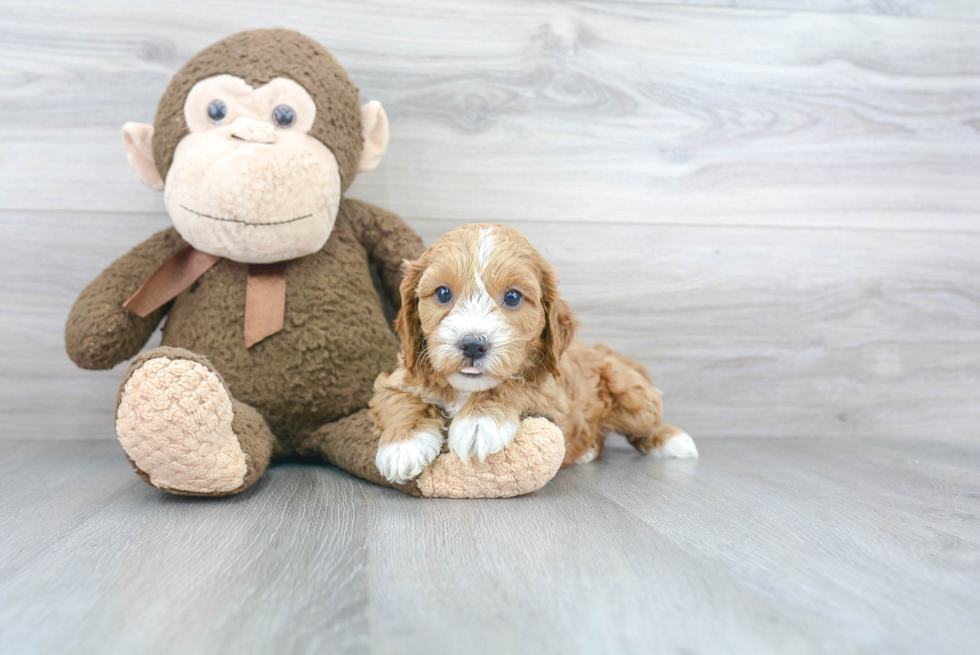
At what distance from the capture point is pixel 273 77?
4.42 ft

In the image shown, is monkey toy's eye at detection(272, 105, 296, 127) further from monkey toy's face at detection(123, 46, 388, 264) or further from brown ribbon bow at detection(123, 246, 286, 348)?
brown ribbon bow at detection(123, 246, 286, 348)

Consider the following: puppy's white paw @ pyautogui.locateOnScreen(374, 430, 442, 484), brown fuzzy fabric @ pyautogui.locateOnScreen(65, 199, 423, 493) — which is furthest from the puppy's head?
brown fuzzy fabric @ pyautogui.locateOnScreen(65, 199, 423, 493)

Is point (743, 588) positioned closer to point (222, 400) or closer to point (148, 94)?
point (222, 400)

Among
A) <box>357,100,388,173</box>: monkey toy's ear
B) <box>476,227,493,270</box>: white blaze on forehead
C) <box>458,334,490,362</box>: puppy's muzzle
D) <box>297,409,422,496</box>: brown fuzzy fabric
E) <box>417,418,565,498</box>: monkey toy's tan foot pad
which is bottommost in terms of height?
<box>297,409,422,496</box>: brown fuzzy fabric

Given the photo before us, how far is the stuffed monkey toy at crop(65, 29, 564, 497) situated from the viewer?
4.08 ft

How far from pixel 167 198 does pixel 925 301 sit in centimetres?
194

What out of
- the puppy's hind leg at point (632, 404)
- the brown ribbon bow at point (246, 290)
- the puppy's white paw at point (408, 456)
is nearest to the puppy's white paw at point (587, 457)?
the puppy's hind leg at point (632, 404)

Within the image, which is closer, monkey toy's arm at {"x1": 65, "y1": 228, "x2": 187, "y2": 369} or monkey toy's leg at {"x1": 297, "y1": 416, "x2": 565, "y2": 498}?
monkey toy's leg at {"x1": 297, "y1": 416, "x2": 565, "y2": 498}

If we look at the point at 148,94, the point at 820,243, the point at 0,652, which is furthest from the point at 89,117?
the point at 820,243

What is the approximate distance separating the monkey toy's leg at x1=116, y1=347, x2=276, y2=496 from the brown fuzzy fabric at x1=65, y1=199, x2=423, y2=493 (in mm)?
158

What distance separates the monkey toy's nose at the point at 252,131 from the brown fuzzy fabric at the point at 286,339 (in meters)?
0.25

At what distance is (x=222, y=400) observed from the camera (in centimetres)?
112


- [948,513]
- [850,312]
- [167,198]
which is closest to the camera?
[948,513]

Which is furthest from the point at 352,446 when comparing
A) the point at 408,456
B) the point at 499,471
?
the point at 499,471
